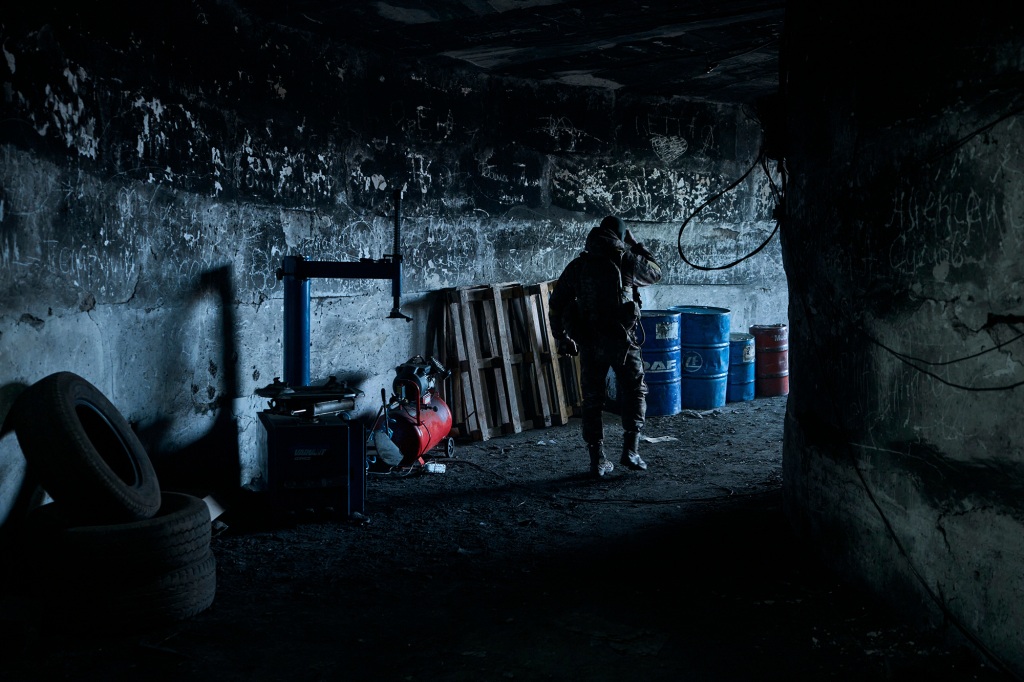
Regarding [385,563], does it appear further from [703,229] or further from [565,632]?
[703,229]

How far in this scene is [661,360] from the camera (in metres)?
8.31

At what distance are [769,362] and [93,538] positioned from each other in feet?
25.9

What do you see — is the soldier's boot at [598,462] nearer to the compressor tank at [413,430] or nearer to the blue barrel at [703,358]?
the compressor tank at [413,430]

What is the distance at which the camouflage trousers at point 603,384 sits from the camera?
20.7 feet

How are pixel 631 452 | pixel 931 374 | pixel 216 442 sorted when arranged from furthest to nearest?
pixel 631 452 < pixel 216 442 < pixel 931 374

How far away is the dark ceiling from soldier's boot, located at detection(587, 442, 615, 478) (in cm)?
336

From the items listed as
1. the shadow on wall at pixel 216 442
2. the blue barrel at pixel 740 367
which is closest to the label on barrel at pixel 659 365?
the blue barrel at pixel 740 367

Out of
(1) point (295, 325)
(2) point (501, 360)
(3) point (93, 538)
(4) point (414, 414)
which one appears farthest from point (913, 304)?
(2) point (501, 360)

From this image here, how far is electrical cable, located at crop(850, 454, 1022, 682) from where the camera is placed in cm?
315

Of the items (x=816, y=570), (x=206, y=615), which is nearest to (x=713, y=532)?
(x=816, y=570)

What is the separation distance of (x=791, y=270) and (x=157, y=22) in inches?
170

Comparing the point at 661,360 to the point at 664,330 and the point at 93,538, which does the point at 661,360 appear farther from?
the point at 93,538

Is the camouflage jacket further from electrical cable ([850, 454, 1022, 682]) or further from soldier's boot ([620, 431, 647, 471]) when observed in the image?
electrical cable ([850, 454, 1022, 682])

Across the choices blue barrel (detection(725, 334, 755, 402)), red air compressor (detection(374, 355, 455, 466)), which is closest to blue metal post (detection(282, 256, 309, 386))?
red air compressor (detection(374, 355, 455, 466))
